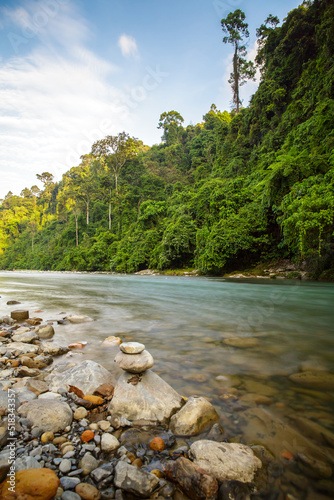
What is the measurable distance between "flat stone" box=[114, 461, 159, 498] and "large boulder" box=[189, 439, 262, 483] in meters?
0.28

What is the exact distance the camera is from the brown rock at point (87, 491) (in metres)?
1.21

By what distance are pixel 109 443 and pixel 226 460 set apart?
0.71 metres

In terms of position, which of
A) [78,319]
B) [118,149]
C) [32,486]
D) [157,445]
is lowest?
[78,319]

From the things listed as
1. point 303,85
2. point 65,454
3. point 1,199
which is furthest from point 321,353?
point 1,199

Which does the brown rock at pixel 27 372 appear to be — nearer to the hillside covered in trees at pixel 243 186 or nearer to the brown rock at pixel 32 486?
the brown rock at pixel 32 486

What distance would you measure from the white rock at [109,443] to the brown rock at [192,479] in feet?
1.18

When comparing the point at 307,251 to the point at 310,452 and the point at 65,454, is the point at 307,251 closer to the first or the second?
the point at 310,452

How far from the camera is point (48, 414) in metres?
1.78

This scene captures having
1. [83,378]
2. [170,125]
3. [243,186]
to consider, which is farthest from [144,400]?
[170,125]

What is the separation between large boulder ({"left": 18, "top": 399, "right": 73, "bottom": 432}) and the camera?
172 cm

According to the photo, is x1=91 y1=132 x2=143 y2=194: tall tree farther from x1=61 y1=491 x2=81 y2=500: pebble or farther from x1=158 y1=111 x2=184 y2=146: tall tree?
x1=61 y1=491 x2=81 y2=500: pebble

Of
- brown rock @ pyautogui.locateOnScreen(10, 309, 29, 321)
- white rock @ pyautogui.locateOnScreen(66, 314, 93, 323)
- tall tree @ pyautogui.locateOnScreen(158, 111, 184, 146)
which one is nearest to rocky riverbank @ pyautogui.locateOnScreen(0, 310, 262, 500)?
white rock @ pyautogui.locateOnScreen(66, 314, 93, 323)

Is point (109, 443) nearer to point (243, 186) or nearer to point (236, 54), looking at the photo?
point (243, 186)

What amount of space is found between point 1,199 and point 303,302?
98772 millimetres
